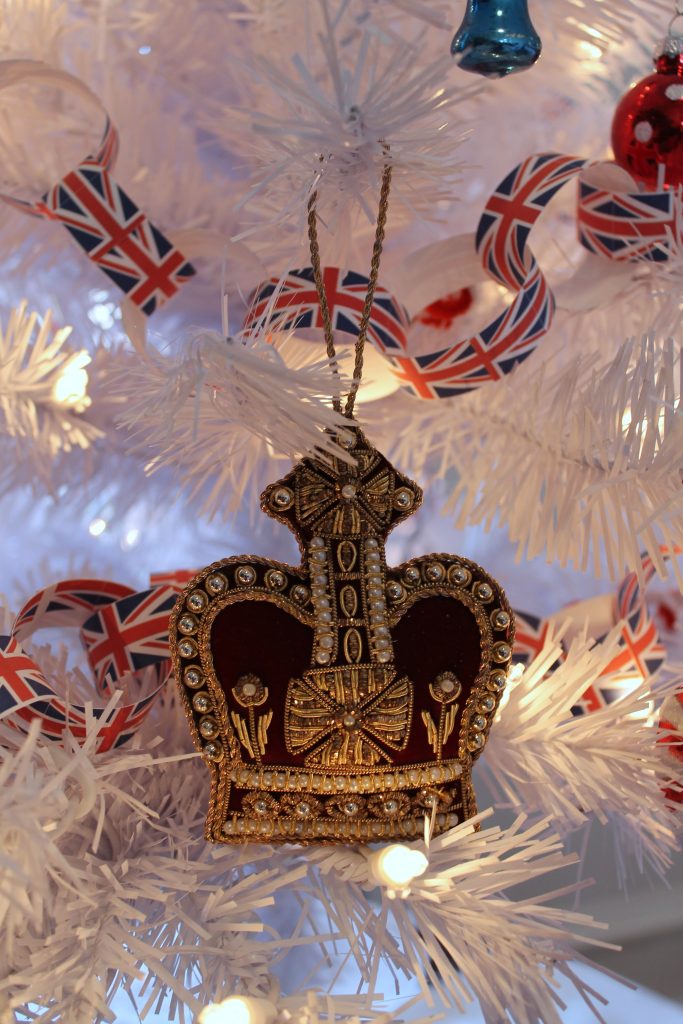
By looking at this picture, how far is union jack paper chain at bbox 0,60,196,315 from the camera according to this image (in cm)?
48

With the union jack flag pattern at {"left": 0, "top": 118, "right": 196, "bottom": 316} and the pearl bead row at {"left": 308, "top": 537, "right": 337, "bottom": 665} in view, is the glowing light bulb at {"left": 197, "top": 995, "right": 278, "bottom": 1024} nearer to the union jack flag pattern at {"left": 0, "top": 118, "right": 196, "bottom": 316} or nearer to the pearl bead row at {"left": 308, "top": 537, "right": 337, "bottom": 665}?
the pearl bead row at {"left": 308, "top": 537, "right": 337, "bottom": 665}

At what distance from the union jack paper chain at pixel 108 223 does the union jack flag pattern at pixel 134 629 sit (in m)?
0.14

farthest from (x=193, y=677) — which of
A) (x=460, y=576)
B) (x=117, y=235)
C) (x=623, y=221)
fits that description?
(x=623, y=221)

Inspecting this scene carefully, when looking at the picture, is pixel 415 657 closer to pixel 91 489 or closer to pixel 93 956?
pixel 93 956

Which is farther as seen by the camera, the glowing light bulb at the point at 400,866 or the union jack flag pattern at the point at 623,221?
the union jack flag pattern at the point at 623,221

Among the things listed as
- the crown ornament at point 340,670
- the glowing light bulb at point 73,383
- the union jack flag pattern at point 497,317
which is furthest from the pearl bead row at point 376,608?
the glowing light bulb at point 73,383

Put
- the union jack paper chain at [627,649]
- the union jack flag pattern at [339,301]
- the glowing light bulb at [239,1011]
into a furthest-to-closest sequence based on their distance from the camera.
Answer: the union jack paper chain at [627,649] < the union jack flag pattern at [339,301] < the glowing light bulb at [239,1011]

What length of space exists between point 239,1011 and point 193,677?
0.12 meters

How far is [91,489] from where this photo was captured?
650 millimetres

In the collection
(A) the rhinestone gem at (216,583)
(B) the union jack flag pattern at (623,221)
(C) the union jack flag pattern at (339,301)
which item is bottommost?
(A) the rhinestone gem at (216,583)

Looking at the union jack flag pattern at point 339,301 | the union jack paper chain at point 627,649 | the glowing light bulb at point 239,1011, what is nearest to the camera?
the glowing light bulb at point 239,1011

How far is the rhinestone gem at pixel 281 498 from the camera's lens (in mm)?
410

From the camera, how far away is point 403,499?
1.38 feet

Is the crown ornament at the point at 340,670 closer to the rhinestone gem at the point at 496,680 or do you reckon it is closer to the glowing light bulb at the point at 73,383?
the rhinestone gem at the point at 496,680
